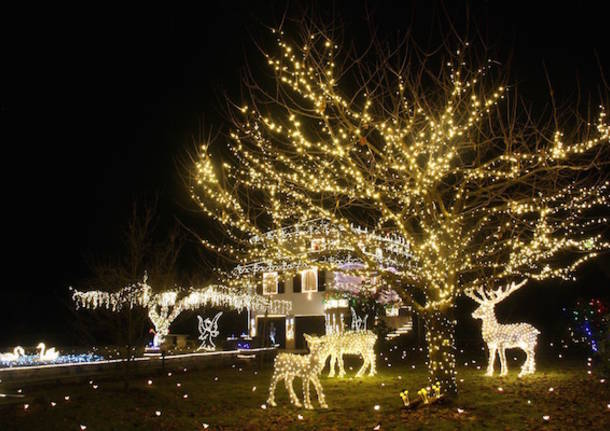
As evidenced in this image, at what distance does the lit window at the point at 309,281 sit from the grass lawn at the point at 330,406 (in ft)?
54.4

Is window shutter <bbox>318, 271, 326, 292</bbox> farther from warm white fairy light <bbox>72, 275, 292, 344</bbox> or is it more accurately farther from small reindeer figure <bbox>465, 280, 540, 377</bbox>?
small reindeer figure <bbox>465, 280, 540, 377</bbox>

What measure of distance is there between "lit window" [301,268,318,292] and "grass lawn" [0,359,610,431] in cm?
1658

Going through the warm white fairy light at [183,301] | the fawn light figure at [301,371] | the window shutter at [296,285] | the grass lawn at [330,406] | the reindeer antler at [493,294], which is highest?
the window shutter at [296,285]

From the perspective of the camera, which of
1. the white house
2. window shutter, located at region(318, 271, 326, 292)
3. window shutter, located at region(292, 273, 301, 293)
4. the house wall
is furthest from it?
window shutter, located at region(292, 273, 301, 293)

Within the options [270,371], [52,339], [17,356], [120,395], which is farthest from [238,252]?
[52,339]

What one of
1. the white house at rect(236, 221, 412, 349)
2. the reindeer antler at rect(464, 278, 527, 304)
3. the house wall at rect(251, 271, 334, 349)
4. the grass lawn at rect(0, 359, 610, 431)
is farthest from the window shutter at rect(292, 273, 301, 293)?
the reindeer antler at rect(464, 278, 527, 304)

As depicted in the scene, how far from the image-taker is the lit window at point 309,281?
2998 centimetres

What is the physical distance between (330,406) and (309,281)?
21.0 m

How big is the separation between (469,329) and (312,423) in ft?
55.5

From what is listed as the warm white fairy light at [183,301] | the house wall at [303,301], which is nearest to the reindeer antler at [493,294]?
the warm white fairy light at [183,301]

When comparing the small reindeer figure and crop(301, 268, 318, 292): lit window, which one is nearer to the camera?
the small reindeer figure

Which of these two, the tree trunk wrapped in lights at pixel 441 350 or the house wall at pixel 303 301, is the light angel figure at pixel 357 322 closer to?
the house wall at pixel 303 301

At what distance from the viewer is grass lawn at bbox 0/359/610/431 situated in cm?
766

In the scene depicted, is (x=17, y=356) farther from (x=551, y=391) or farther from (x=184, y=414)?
(x=551, y=391)
